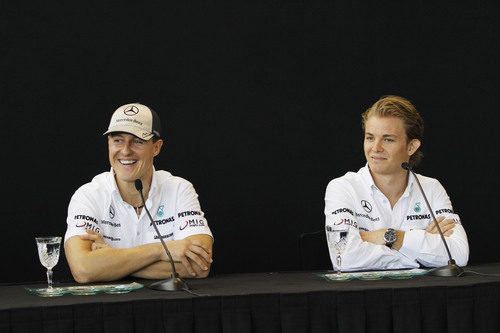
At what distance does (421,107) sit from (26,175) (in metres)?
2.31

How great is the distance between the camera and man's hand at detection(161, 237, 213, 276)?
2561mm

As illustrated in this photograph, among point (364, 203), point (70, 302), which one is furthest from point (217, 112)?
point (70, 302)

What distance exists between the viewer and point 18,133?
11.5 feet

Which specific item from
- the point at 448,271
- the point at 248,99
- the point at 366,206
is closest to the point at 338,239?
the point at 448,271

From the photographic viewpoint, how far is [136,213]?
285 centimetres

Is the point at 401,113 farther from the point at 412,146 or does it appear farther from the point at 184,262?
the point at 184,262

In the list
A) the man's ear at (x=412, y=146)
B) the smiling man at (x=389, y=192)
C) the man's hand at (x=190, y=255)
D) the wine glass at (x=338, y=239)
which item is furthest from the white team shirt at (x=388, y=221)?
the man's hand at (x=190, y=255)

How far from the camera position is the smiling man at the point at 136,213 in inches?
100.0

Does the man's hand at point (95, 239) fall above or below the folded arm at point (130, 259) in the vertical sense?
above

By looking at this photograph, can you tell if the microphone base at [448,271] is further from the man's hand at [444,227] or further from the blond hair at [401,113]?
the blond hair at [401,113]

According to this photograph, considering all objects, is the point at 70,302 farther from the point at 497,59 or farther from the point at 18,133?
the point at 497,59

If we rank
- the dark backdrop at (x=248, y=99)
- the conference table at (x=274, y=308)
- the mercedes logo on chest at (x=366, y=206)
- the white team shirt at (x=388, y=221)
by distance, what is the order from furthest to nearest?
the dark backdrop at (x=248, y=99)
the mercedes logo on chest at (x=366, y=206)
the white team shirt at (x=388, y=221)
the conference table at (x=274, y=308)

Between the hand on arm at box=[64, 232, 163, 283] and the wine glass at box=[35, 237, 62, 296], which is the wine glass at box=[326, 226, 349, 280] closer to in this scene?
the hand on arm at box=[64, 232, 163, 283]

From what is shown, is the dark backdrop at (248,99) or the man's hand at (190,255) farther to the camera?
the dark backdrop at (248,99)
